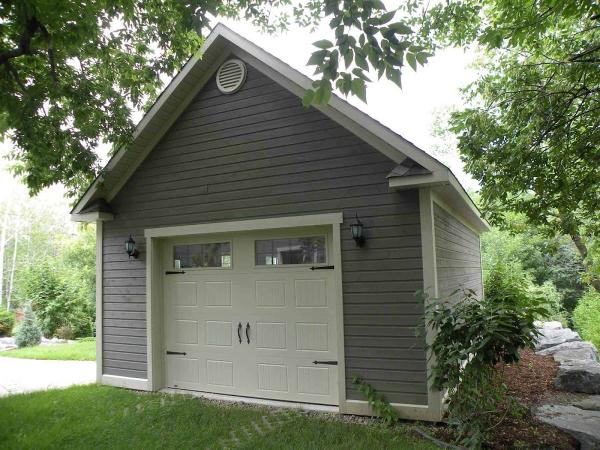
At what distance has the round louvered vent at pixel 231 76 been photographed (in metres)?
6.60

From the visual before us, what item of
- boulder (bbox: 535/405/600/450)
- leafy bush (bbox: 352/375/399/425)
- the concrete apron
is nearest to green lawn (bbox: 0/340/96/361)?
the concrete apron

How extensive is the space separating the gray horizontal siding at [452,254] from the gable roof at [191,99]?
0.46m

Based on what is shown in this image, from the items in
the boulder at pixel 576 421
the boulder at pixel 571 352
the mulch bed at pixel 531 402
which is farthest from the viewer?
the boulder at pixel 571 352

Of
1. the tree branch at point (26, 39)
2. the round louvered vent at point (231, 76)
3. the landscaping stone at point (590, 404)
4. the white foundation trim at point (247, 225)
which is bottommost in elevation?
the landscaping stone at point (590, 404)

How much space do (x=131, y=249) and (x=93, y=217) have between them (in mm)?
951

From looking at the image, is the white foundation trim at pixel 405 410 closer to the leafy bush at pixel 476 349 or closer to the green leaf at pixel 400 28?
the leafy bush at pixel 476 349

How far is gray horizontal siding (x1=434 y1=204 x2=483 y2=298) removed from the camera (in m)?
6.14

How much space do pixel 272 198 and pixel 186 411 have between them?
310 centimetres

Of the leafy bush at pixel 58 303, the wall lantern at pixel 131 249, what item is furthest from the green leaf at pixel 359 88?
the leafy bush at pixel 58 303

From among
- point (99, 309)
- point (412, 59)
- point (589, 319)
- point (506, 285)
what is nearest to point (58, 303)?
point (99, 309)

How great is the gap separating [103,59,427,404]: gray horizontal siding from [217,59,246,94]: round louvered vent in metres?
0.12

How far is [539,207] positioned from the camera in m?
7.26

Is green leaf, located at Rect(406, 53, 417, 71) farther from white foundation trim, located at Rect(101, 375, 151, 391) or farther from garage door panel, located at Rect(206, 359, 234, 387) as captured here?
white foundation trim, located at Rect(101, 375, 151, 391)

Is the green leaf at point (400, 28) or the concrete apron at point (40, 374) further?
the concrete apron at point (40, 374)
